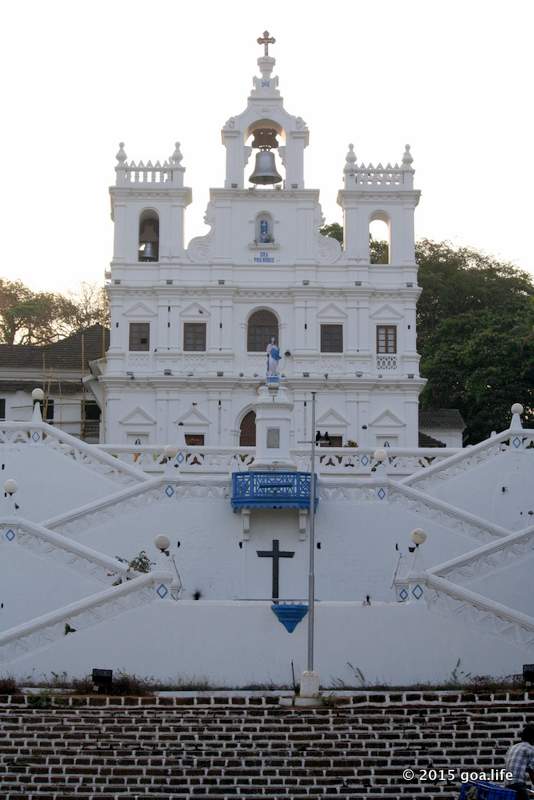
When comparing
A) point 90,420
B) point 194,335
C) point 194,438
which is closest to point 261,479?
point 194,438

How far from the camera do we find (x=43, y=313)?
69438 millimetres

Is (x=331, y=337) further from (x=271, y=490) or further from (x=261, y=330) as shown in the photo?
(x=271, y=490)

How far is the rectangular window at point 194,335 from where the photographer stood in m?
47.9

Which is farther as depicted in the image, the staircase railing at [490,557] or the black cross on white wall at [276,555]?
the black cross on white wall at [276,555]

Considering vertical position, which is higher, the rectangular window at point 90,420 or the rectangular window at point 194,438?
the rectangular window at point 90,420

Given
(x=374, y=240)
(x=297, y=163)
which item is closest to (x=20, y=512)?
(x=297, y=163)

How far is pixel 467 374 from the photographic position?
190 feet

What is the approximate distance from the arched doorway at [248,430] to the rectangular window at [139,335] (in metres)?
4.05

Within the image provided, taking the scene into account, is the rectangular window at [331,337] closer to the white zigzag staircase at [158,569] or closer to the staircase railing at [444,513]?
the white zigzag staircase at [158,569]

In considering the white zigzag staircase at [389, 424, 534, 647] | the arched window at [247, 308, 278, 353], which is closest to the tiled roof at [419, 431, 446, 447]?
the arched window at [247, 308, 278, 353]

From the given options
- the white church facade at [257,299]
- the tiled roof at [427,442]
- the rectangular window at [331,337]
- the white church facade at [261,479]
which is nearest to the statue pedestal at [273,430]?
the white church facade at [261,479]

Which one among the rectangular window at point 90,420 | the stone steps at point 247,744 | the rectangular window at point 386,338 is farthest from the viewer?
the rectangular window at point 90,420

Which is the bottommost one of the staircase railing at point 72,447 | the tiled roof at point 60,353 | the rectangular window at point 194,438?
the staircase railing at point 72,447

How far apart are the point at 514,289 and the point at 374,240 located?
6.99 m
